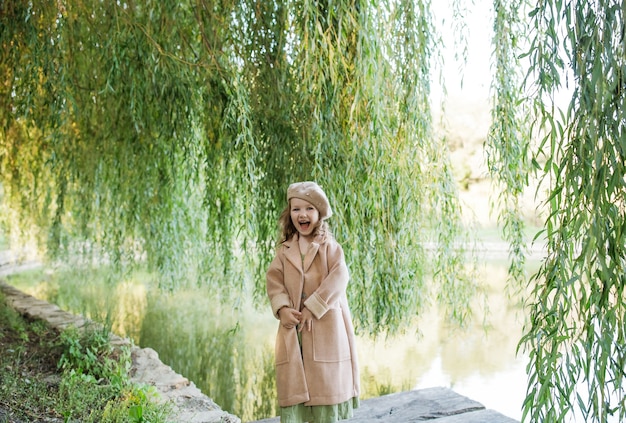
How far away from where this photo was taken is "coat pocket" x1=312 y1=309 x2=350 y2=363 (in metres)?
2.62

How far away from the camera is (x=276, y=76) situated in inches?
142

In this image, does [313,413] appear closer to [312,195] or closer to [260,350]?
[312,195]

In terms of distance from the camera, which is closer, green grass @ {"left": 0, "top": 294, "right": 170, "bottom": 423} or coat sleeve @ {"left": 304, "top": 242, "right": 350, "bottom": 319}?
coat sleeve @ {"left": 304, "top": 242, "right": 350, "bottom": 319}

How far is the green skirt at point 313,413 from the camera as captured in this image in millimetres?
2623

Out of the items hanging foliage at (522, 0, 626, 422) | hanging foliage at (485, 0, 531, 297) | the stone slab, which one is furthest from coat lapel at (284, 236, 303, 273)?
hanging foliage at (485, 0, 531, 297)

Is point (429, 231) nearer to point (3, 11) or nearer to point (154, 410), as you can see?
point (154, 410)

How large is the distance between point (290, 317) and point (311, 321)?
0.29 feet

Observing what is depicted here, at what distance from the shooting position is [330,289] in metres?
2.60

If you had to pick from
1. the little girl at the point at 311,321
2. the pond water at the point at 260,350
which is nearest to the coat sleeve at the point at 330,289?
the little girl at the point at 311,321

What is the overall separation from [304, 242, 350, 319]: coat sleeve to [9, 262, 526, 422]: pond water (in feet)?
7.38

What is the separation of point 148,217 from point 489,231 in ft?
45.2

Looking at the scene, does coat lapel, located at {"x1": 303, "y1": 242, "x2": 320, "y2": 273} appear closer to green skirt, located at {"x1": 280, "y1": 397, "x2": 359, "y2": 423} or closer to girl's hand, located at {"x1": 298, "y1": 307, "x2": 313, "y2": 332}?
girl's hand, located at {"x1": 298, "y1": 307, "x2": 313, "y2": 332}

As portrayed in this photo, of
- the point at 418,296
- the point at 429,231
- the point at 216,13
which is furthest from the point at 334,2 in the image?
the point at 418,296

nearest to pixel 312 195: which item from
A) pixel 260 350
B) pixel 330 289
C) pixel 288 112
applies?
pixel 330 289
